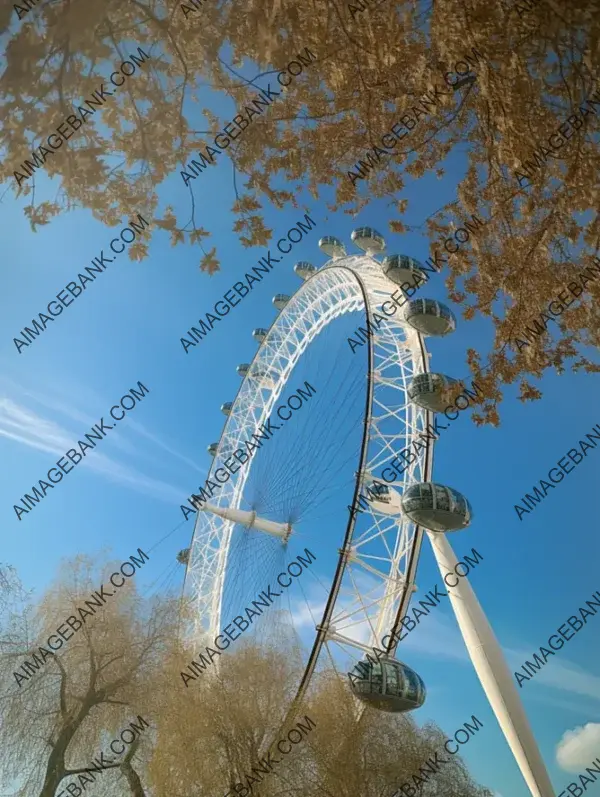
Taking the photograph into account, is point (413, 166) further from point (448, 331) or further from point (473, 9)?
point (448, 331)

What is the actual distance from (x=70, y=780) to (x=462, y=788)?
12.9 metres

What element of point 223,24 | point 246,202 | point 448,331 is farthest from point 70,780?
point 223,24

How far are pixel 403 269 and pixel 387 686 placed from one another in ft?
37.0

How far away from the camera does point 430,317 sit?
51.2 ft

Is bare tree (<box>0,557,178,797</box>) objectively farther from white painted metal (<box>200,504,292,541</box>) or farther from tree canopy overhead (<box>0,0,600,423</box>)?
tree canopy overhead (<box>0,0,600,423</box>)

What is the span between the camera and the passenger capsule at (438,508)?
42.7 feet

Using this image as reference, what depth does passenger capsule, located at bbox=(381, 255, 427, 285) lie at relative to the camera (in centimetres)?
1712

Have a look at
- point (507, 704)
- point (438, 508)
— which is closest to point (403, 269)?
point (438, 508)

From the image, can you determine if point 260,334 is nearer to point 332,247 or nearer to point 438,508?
point 332,247

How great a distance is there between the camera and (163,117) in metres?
5.07

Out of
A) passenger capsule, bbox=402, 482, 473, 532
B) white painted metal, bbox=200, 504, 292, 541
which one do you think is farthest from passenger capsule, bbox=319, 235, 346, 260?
passenger capsule, bbox=402, 482, 473, 532

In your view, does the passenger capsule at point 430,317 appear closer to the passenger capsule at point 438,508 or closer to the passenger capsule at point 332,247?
the passenger capsule at point 438,508

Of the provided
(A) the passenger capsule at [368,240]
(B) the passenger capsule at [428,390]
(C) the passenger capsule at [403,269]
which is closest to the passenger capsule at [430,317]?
(C) the passenger capsule at [403,269]

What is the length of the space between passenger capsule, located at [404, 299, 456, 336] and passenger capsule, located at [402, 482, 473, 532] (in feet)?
15.1
